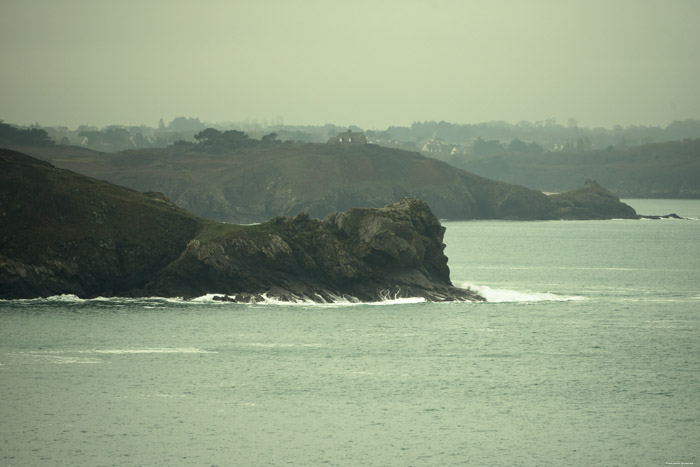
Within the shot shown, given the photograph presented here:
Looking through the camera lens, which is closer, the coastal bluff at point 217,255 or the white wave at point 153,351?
the white wave at point 153,351

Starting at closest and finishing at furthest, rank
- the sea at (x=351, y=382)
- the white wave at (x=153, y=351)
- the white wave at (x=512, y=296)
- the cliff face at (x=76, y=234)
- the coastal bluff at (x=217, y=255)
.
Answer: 1. the sea at (x=351, y=382)
2. the white wave at (x=153, y=351)
3. the cliff face at (x=76, y=234)
4. the coastal bluff at (x=217, y=255)
5. the white wave at (x=512, y=296)

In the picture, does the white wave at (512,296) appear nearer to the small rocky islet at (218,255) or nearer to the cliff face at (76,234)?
the small rocky islet at (218,255)

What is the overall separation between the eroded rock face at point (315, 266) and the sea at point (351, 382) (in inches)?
103

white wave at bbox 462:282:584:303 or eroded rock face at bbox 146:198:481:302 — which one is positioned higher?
eroded rock face at bbox 146:198:481:302

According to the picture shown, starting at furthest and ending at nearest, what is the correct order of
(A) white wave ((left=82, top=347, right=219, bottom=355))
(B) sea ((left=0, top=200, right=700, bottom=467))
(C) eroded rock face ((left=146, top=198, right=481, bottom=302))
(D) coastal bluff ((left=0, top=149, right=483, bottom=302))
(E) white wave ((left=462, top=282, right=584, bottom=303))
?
(E) white wave ((left=462, top=282, right=584, bottom=303))
(C) eroded rock face ((left=146, top=198, right=481, bottom=302))
(D) coastal bluff ((left=0, top=149, right=483, bottom=302))
(A) white wave ((left=82, top=347, right=219, bottom=355))
(B) sea ((left=0, top=200, right=700, bottom=467))

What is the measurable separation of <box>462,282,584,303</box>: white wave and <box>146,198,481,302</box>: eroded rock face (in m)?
4.89

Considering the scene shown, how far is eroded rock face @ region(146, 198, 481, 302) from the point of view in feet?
319

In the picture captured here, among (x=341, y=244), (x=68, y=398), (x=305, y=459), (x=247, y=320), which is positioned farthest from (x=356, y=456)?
(x=341, y=244)

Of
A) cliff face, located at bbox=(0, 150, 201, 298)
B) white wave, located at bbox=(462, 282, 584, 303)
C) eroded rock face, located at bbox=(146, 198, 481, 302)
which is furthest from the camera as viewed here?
white wave, located at bbox=(462, 282, 584, 303)

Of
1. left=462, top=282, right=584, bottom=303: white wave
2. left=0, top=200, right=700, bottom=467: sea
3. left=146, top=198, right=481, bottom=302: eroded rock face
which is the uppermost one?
left=146, top=198, right=481, bottom=302: eroded rock face

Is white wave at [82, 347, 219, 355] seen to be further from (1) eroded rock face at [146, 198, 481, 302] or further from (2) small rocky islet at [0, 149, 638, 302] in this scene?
(1) eroded rock face at [146, 198, 481, 302]

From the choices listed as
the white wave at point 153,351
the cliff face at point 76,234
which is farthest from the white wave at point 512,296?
the white wave at point 153,351

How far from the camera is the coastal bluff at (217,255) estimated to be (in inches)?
3807

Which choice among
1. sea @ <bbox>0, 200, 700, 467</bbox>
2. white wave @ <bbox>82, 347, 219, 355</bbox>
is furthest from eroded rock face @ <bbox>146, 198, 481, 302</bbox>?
white wave @ <bbox>82, 347, 219, 355</bbox>
